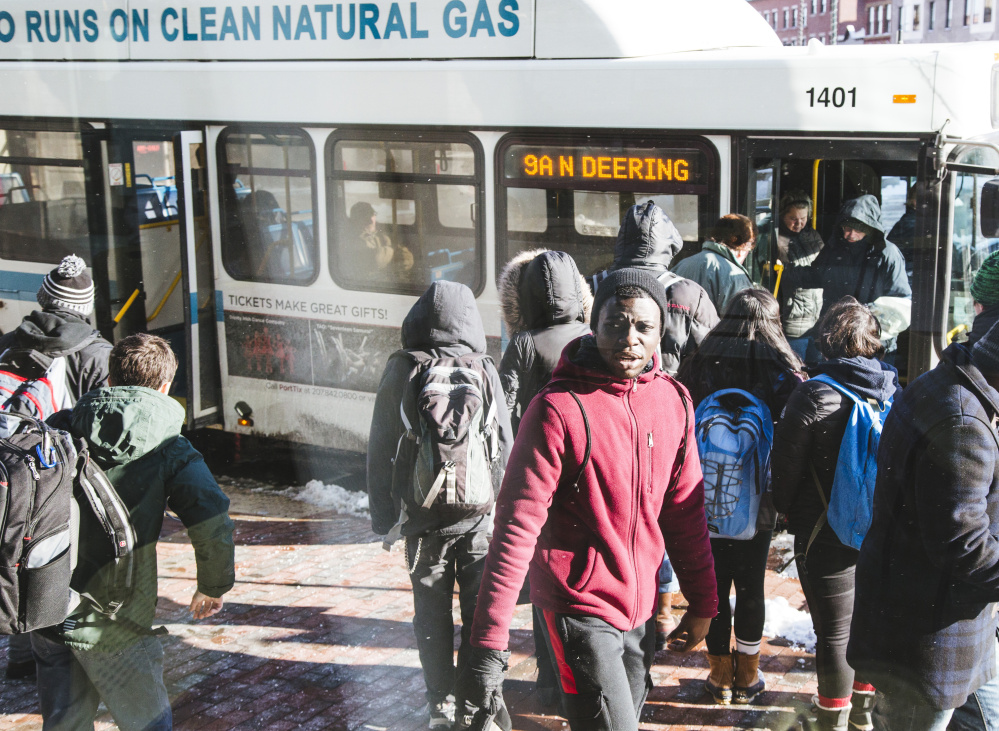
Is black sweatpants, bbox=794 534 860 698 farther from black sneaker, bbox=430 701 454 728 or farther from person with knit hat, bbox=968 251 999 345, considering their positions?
black sneaker, bbox=430 701 454 728

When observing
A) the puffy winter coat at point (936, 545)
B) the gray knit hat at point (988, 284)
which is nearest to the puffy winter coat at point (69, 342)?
the puffy winter coat at point (936, 545)

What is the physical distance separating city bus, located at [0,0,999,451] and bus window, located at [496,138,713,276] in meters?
0.01

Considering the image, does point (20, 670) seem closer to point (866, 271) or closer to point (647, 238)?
point (647, 238)

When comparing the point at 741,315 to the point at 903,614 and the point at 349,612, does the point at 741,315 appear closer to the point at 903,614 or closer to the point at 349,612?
the point at 903,614

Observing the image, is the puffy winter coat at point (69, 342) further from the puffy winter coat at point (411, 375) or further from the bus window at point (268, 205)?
the bus window at point (268, 205)

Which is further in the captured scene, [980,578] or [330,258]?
[330,258]

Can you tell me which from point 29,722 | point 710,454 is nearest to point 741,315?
point 710,454

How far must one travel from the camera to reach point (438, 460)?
3801 millimetres

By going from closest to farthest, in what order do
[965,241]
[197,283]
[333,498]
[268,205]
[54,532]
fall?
[54,532]
[965,241]
[333,498]
[268,205]
[197,283]

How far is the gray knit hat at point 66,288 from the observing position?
14.7 ft

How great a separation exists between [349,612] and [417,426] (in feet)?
5.97

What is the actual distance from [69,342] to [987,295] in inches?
137

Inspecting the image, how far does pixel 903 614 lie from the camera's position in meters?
3.01

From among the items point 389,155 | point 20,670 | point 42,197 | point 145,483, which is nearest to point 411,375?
point 145,483
